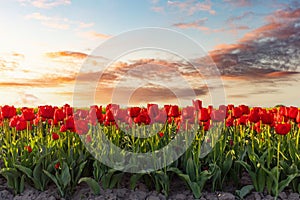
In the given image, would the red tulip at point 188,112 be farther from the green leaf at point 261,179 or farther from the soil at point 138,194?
the green leaf at point 261,179

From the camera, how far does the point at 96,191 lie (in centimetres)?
518

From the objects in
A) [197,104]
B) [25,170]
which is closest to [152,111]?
[197,104]

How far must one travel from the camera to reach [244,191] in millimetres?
5098

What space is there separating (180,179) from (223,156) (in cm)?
70

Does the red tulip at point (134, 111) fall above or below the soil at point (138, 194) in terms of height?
above

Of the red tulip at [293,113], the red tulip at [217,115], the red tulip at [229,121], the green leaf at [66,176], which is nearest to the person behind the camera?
the green leaf at [66,176]

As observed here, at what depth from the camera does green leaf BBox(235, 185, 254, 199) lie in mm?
5074

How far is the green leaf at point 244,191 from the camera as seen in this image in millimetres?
5074

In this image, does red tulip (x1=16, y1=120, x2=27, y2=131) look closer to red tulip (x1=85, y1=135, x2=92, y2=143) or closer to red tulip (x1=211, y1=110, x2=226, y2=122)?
red tulip (x1=85, y1=135, x2=92, y2=143)

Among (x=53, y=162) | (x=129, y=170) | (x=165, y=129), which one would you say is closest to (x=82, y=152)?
(x=53, y=162)

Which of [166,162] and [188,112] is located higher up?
[188,112]

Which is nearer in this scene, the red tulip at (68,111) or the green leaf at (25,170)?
the green leaf at (25,170)

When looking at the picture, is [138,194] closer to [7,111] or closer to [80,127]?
[80,127]

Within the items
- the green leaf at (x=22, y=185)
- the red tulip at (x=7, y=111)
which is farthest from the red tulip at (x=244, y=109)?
the red tulip at (x=7, y=111)
